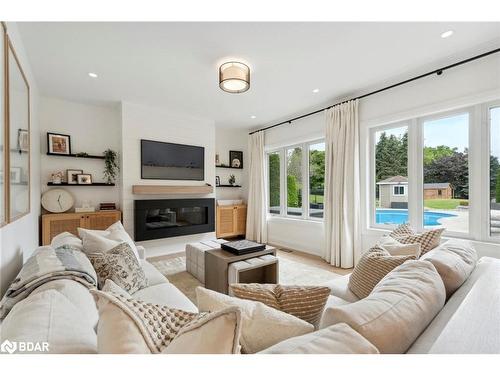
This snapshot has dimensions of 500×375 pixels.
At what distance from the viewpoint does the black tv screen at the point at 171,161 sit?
387 cm

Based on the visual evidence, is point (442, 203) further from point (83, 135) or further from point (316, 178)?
point (83, 135)

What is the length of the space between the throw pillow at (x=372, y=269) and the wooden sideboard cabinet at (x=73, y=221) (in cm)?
346

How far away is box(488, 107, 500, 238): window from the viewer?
90.7 inches

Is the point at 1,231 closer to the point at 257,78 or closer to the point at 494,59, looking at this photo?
the point at 257,78

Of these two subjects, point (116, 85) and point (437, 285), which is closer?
point (437, 285)

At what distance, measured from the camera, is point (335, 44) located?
2.16m

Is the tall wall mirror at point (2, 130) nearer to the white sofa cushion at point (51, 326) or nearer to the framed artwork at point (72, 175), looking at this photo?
the white sofa cushion at point (51, 326)

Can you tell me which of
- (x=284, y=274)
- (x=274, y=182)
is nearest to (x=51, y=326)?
(x=284, y=274)

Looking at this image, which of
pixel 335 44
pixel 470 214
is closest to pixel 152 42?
pixel 335 44

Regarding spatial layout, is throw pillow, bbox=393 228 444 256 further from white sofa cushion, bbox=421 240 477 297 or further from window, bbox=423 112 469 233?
window, bbox=423 112 469 233

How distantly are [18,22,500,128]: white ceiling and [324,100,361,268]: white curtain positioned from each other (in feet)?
1.31

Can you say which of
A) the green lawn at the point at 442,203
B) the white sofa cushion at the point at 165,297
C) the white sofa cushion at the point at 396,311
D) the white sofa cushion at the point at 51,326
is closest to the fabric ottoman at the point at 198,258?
the white sofa cushion at the point at 165,297
